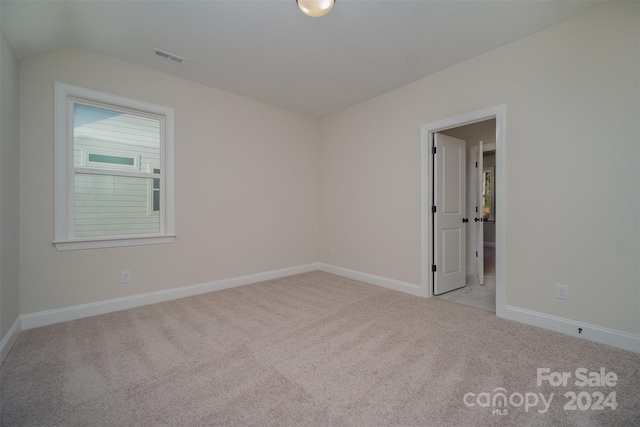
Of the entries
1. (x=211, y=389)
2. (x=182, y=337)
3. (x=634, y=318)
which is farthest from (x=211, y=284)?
(x=634, y=318)

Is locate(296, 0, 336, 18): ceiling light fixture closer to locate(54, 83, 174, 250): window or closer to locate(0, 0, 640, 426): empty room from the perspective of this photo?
locate(0, 0, 640, 426): empty room

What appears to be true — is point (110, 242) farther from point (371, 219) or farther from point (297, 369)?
point (371, 219)

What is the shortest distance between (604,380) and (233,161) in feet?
14.0

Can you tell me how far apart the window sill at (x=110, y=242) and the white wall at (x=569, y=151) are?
3.28 m

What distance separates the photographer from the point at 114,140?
3064 millimetres

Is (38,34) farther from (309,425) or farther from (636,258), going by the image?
(636,258)

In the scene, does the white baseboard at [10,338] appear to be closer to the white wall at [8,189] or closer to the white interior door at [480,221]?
the white wall at [8,189]

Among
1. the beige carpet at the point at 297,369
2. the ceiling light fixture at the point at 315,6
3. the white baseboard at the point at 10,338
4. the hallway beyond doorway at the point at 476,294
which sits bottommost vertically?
the beige carpet at the point at 297,369

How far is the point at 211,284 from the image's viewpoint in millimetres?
3703

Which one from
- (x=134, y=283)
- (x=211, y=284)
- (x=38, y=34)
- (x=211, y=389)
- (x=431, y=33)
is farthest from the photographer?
(x=211, y=284)

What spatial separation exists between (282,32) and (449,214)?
9.73 ft

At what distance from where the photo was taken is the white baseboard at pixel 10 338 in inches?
79.4

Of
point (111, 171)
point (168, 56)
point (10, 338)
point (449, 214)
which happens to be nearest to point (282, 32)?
point (168, 56)

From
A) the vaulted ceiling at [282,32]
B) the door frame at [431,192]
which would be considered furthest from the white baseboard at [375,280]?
the vaulted ceiling at [282,32]
